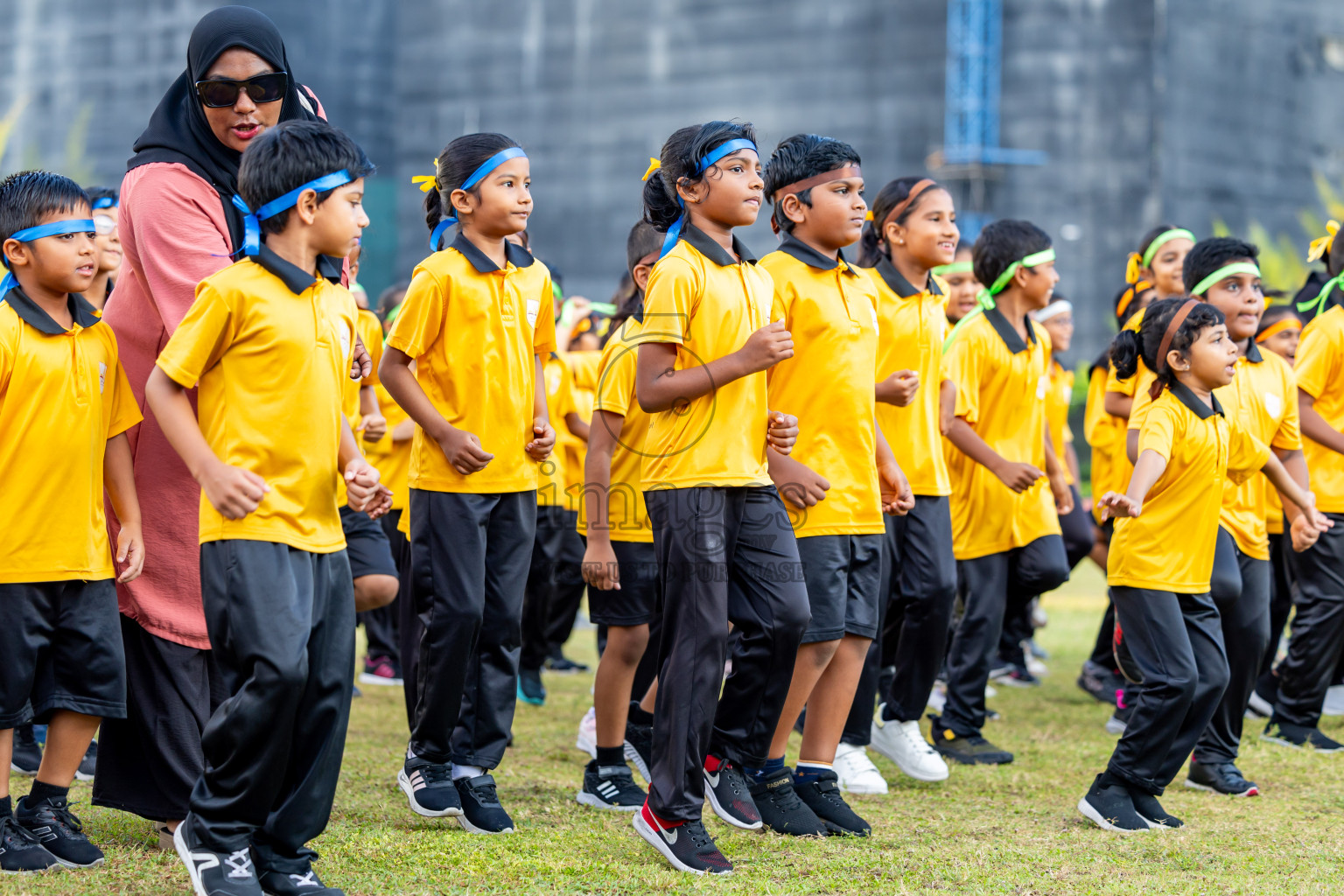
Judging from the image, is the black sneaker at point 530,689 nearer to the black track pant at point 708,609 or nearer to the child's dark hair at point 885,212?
the child's dark hair at point 885,212

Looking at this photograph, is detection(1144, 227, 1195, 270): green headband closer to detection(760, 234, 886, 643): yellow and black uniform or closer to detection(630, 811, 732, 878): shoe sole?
detection(760, 234, 886, 643): yellow and black uniform

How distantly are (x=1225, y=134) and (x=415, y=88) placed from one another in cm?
1419

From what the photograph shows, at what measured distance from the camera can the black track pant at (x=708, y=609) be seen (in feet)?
12.5

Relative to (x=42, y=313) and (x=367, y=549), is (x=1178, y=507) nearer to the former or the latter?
(x=367, y=549)

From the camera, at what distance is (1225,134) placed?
2181 centimetres

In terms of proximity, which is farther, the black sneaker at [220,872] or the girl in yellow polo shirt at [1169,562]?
the girl in yellow polo shirt at [1169,562]

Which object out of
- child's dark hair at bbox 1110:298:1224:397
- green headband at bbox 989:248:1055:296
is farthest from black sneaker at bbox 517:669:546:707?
child's dark hair at bbox 1110:298:1224:397

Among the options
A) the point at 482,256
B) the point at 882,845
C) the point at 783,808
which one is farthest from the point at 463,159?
the point at 882,845

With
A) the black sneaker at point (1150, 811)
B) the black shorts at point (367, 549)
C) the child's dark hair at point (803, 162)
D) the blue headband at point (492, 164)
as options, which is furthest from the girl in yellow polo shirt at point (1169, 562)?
the black shorts at point (367, 549)

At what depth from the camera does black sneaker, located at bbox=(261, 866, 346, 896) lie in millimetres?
3348

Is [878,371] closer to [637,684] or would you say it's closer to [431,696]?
[637,684]

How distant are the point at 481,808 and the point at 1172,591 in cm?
233

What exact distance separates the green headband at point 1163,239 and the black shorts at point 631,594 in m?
3.59

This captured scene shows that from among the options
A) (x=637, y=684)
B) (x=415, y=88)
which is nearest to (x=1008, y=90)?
(x=415, y=88)
